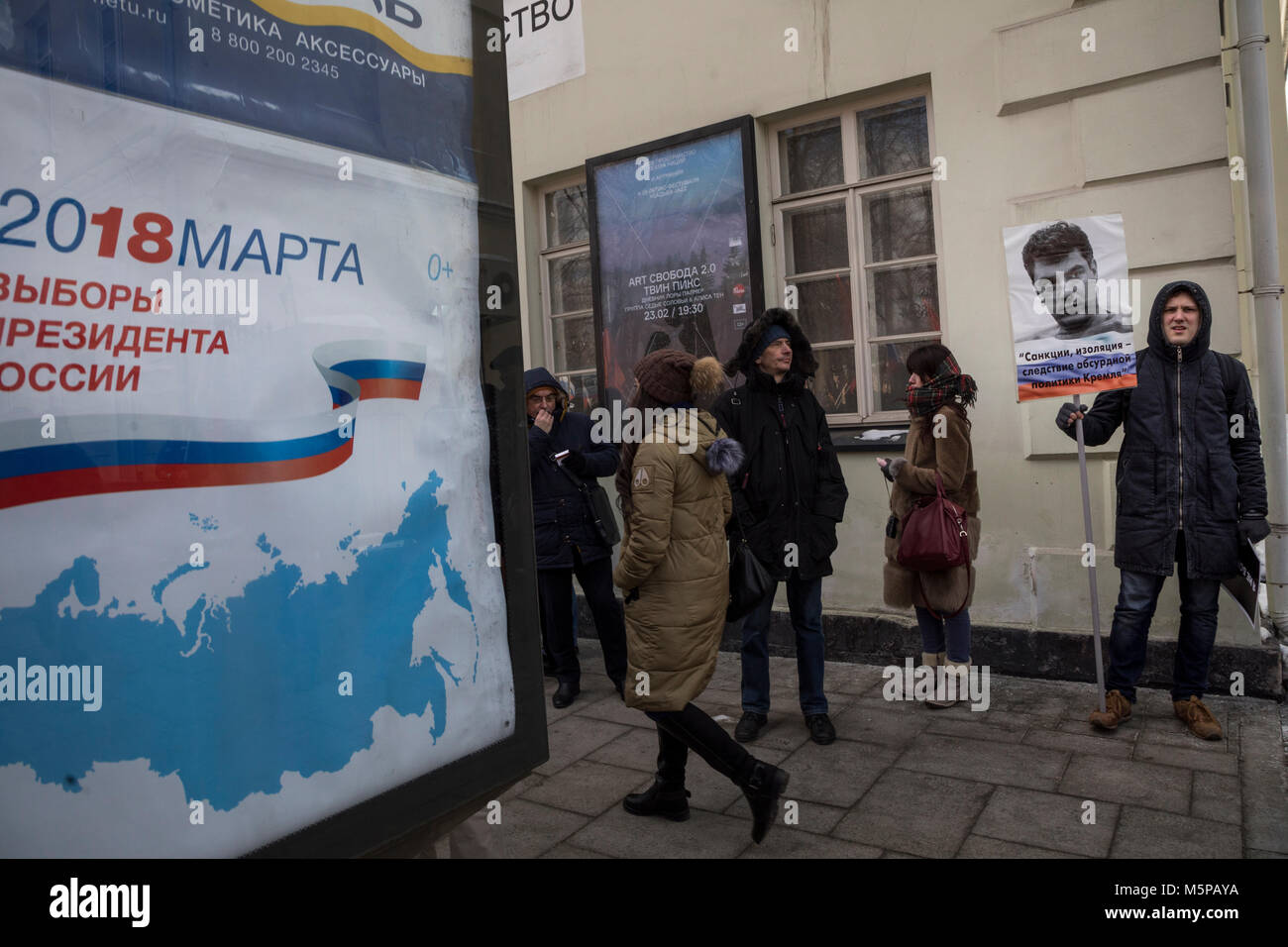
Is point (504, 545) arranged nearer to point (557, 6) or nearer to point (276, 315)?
point (276, 315)

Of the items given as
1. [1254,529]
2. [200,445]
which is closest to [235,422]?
[200,445]

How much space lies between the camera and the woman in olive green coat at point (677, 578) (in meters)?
3.65

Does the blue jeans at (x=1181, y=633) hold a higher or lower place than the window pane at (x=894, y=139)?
lower

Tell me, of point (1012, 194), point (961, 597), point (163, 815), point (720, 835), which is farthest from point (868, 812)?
point (1012, 194)

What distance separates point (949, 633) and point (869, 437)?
4.74ft

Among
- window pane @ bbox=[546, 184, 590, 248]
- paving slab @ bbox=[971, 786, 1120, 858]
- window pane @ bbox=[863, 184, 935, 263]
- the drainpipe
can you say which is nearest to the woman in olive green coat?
paving slab @ bbox=[971, 786, 1120, 858]

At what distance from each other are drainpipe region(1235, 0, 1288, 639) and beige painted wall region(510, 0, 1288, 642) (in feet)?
1.01

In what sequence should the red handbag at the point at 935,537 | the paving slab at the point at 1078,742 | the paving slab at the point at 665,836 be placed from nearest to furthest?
the paving slab at the point at 665,836
the paving slab at the point at 1078,742
the red handbag at the point at 935,537

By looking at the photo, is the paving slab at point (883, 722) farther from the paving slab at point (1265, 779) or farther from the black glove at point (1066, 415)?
the black glove at point (1066, 415)

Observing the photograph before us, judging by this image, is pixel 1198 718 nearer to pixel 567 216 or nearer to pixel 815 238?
pixel 815 238

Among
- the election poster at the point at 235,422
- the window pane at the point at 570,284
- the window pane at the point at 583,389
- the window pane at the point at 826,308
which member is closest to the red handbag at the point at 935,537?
the window pane at the point at 826,308

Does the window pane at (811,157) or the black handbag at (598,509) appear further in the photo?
the window pane at (811,157)

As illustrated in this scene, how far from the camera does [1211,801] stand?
378 centimetres

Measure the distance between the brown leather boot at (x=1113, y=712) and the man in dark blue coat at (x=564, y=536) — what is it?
8.33 feet
